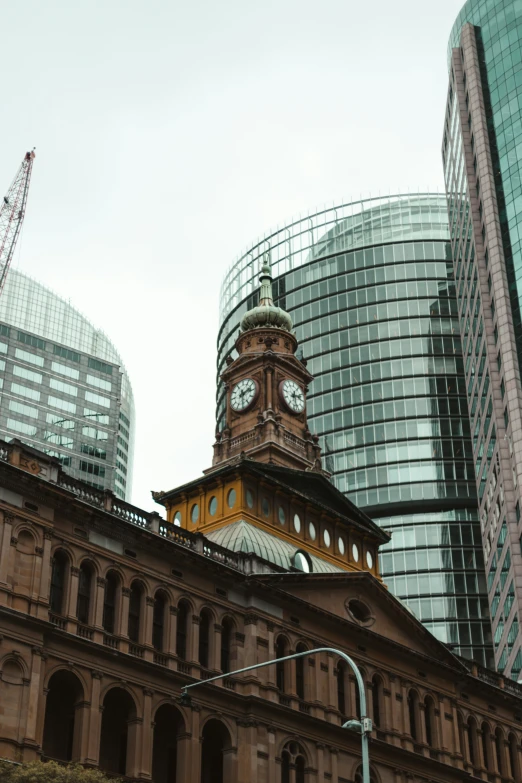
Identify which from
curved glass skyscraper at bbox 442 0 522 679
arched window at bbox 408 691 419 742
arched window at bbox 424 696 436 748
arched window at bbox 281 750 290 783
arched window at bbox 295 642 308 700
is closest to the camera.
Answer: arched window at bbox 281 750 290 783

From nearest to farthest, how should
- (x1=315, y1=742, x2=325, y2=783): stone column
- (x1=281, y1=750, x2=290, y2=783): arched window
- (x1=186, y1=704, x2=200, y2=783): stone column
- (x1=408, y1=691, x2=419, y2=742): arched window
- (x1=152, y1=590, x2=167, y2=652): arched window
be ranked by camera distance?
(x1=186, y1=704, x2=200, y2=783): stone column < (x1=152, y1=590, x2=167, y2=652): arched window < (x1=281, y1=750, x2=290, y2=783): arched window < (x1=315, y1=742, x2=325, y2=783): stone column < (x1=408, y1=691, x2=419, y2=742): arched window

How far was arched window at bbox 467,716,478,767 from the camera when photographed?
69.6 metres

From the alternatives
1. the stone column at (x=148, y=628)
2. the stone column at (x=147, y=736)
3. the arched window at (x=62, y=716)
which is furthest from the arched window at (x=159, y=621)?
the arched window at (x=62, y=716)

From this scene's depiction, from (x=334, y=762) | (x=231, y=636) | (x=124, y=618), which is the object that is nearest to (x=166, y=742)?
(x=231, y=636)

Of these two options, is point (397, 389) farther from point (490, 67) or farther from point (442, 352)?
point (490, 67)

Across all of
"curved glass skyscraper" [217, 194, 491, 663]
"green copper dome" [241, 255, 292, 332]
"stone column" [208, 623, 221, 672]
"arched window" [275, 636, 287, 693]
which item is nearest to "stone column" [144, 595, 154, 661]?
"stone column" [208, 623, 221, 672]

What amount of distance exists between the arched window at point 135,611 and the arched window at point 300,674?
34.1ft

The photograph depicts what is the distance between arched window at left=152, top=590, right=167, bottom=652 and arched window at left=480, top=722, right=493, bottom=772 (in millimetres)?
27111

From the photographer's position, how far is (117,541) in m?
53.6

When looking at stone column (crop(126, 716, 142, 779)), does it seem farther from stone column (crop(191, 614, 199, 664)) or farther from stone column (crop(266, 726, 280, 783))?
stone column (crop(266, 726, 280, 783))

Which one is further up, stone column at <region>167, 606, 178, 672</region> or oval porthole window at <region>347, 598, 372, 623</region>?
oval porthole window at <region>347, 598, 372, 623</region>

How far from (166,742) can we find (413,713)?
58.5 ft

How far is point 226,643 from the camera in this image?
5731 cm

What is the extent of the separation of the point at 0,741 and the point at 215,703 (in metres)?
13.2
